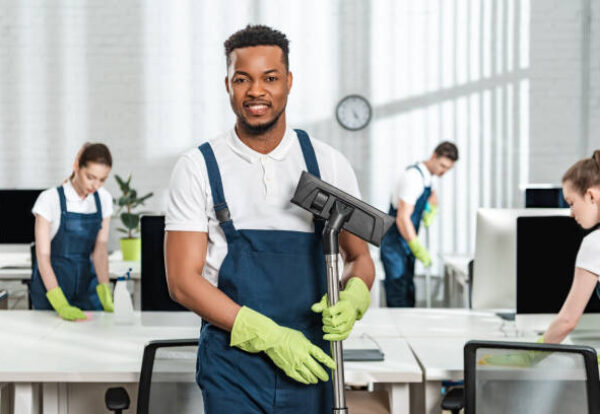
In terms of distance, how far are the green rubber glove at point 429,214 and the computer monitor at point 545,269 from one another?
3056 mm

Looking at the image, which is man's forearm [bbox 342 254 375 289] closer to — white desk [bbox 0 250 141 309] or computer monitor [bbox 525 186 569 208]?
white desk [bbox 0 250 141 309]

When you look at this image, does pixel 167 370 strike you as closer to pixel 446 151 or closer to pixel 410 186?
pixel 410 186

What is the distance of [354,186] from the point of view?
1699mm

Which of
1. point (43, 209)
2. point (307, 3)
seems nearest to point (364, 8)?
point (307, 3)

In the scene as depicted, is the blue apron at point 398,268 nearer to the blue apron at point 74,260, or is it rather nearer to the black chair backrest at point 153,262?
the blue apron at point 74,260

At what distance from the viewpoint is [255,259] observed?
1.58 meters

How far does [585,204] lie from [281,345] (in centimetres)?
118

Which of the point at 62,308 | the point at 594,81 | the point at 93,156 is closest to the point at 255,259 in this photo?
the point at 62,308

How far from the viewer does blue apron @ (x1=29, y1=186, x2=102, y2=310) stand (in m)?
3.24

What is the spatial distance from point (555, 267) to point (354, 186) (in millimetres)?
1142

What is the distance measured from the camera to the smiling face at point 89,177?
10.4ft

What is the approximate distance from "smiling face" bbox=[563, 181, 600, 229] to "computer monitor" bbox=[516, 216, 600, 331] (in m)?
0.26

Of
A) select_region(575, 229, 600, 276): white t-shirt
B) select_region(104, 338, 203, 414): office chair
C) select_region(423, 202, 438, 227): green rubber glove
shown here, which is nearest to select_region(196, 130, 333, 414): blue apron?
select_region(104, 338, 203, 414): office chair

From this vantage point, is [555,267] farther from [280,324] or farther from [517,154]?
[517,154]
